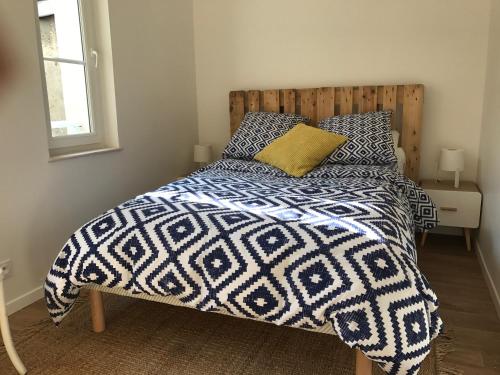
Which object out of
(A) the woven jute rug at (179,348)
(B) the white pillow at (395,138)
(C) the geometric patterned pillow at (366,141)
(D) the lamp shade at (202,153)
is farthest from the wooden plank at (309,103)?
(A) the woven jute rug at (179,348)

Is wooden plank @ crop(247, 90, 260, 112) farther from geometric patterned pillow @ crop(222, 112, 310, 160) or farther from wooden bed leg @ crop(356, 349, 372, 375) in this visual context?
wooden bed leg @ crop(356, 349, 372, 375)

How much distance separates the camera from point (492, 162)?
234 cm

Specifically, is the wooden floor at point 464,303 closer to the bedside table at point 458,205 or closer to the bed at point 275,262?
the bedside table at point 458,205

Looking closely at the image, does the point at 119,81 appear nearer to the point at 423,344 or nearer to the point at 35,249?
the point at 35,249

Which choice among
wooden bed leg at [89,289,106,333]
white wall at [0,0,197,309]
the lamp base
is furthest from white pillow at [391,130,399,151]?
wooden bed leg at [89,289,106,333]

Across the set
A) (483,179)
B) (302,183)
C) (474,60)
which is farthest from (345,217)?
(474,60)

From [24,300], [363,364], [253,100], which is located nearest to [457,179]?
[253,100]

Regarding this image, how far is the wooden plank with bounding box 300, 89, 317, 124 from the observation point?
10.5ft

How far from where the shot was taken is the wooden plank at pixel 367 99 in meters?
3.03

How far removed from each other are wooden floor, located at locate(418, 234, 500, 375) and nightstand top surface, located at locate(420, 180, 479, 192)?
41 cm

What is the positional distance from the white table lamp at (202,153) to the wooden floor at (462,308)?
1.69 meters

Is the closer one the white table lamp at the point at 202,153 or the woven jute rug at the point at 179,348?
the woven jute rug at the point at 179,348

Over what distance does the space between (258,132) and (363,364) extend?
76.8 inches

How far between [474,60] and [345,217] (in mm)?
2021
